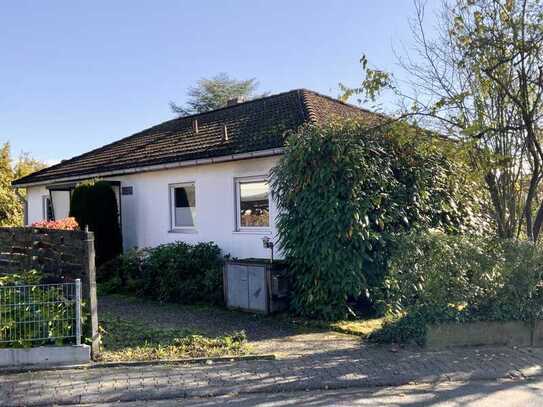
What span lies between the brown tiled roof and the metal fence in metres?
5.10

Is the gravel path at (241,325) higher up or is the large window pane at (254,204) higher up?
the large window pane at (254,204)

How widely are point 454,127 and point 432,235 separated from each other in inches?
90.7

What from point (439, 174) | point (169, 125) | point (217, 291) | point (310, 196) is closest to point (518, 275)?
point (439, 174)

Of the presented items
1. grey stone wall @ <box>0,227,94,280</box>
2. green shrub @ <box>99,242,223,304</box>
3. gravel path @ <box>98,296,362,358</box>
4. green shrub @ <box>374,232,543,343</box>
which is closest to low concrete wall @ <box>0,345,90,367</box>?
grey stone wall @ <box>0,227,94,280</box>

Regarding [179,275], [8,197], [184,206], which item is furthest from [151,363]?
[8,197]

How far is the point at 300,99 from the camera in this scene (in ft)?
46.1

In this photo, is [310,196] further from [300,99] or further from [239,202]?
[300,99]

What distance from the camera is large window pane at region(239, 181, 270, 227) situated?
11.3 metres

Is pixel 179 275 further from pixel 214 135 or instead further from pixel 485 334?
pixel 485 334

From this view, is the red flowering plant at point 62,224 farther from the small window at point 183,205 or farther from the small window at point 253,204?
the small window at point 253,204

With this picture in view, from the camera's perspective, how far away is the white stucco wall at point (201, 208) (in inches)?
449

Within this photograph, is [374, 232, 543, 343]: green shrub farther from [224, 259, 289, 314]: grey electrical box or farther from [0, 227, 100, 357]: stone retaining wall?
[0, 227, 100, 357]: stone retaining wall

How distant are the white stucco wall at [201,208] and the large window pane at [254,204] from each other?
0.65 feet

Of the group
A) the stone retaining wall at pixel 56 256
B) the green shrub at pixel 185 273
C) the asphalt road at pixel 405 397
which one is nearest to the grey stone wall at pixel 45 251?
the stone retaining wall at pixel 56 256
